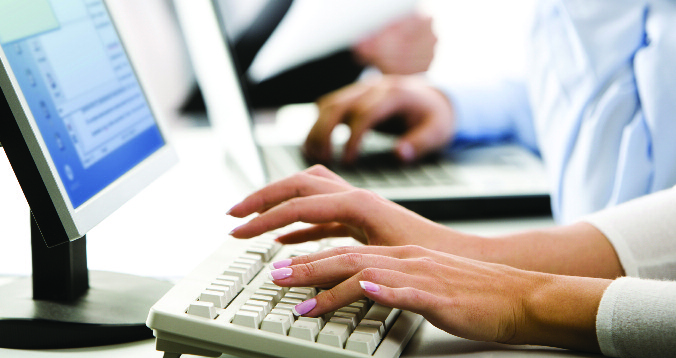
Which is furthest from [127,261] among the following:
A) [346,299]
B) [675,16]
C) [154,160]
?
[675,16]

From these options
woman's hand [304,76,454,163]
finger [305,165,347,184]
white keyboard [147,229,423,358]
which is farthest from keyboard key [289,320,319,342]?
woman's hand [304,76,454,163]

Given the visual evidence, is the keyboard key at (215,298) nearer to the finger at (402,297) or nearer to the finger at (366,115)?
the finger at (402,297)

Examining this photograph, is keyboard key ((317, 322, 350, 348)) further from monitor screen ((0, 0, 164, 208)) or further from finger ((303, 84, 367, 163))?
finger ((303, 84, 367, 163))

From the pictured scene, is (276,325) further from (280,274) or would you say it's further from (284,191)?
(284,191)

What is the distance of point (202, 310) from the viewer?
40cm

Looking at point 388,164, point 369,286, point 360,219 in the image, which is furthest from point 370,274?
point 388,164

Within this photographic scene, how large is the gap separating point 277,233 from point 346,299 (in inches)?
7.0

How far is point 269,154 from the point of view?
99 centimetres

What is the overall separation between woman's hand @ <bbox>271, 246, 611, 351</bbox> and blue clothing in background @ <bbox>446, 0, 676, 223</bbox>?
30 centimetres

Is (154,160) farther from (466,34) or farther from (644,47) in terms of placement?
(466,34)

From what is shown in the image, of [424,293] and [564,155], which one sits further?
[564,155]

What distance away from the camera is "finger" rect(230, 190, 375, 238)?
0.54m

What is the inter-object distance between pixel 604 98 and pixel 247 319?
528 mm

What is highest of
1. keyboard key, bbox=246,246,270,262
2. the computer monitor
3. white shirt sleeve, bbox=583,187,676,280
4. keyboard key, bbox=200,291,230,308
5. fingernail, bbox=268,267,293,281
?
→ the computer monitor
